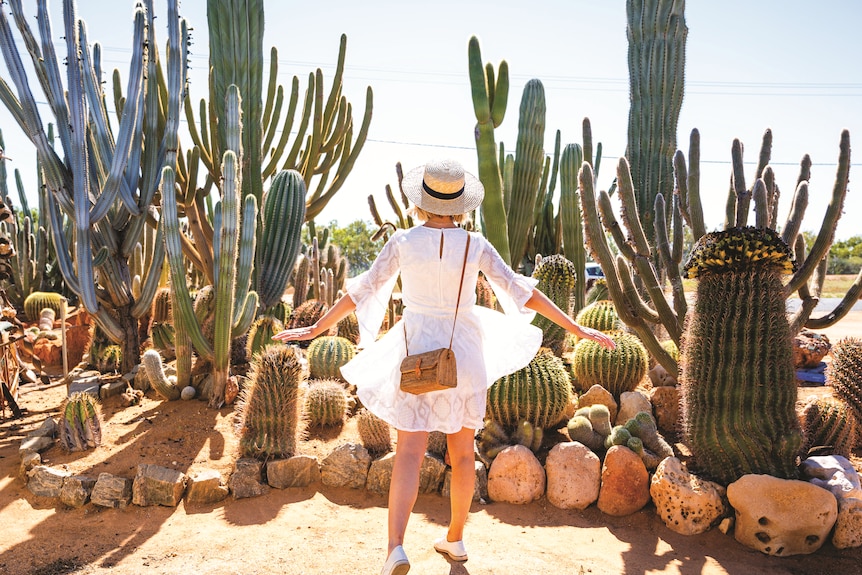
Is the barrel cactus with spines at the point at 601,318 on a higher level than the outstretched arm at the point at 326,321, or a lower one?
lower

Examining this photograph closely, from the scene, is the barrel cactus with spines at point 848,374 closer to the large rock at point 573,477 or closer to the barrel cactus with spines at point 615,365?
the barrel cactus with spines at point 615,365

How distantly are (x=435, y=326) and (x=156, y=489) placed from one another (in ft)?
7.52

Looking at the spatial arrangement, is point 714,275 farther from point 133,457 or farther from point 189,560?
point 133,457

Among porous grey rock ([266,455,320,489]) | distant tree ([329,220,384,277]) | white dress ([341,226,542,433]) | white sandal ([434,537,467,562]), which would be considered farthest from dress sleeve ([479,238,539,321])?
distant tree ([329,220,384,277])

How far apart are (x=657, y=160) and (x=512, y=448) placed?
18.3ft

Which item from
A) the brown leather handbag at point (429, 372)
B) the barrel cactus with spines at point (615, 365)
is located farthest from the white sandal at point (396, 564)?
the barrel cactus with spines at point (615, 365)

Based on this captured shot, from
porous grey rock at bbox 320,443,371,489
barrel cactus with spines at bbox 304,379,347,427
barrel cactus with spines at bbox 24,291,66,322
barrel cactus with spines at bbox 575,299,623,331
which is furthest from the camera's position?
barrel cactus with spines at bbox 24,291,66,322

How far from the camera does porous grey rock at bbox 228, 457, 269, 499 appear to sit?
3.99 m

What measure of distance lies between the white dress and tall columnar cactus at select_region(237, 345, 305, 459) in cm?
143

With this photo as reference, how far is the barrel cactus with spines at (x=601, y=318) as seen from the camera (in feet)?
20.8

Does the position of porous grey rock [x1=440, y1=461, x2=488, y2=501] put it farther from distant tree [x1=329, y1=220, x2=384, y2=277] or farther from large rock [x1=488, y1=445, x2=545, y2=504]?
distant tree [x1=329, y1=220, x2=384, y2=277]

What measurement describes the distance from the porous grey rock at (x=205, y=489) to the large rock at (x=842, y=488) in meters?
3.39

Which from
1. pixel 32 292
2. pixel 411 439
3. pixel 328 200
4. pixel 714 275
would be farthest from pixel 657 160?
pixel 32 292

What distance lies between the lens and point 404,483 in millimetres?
2598
